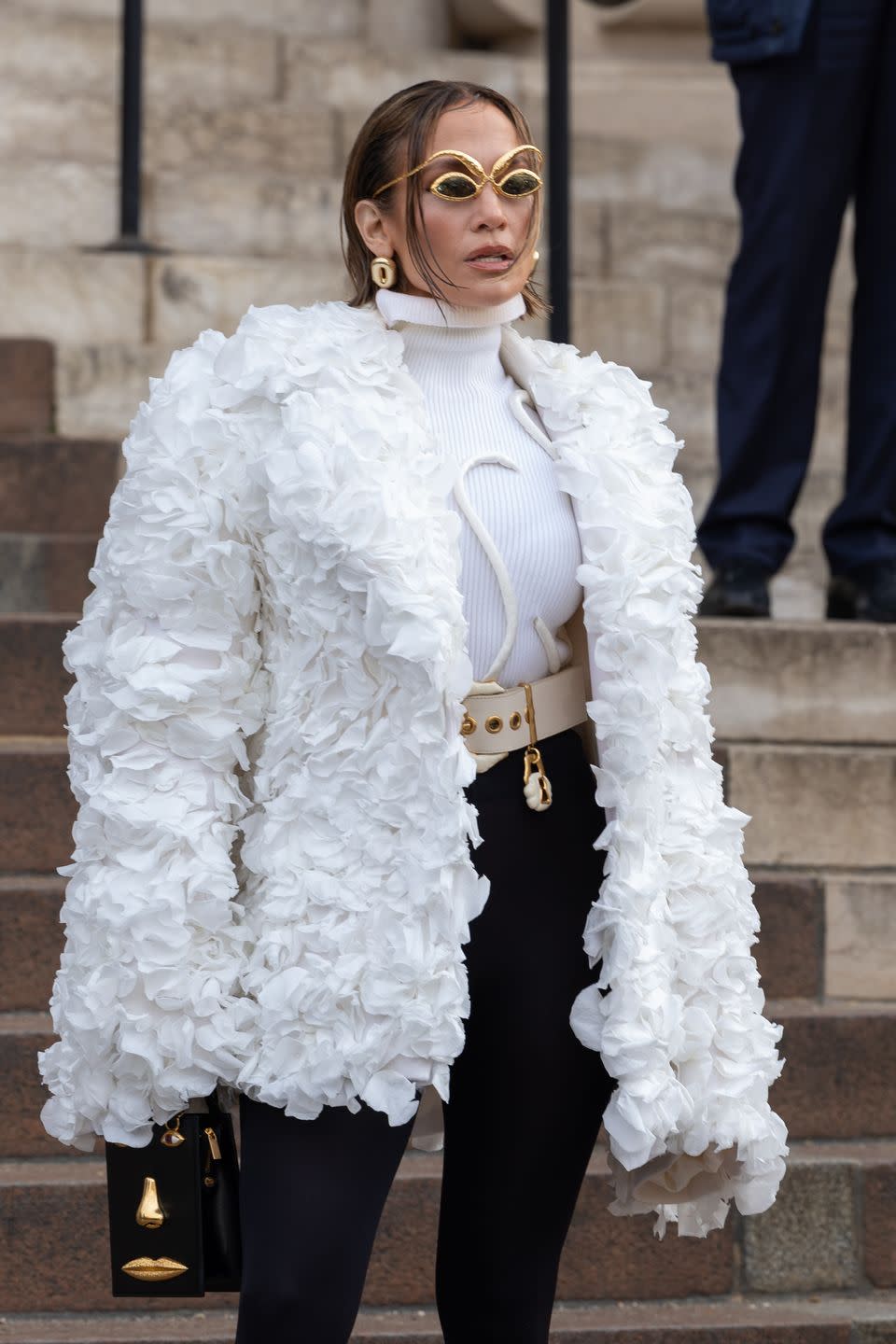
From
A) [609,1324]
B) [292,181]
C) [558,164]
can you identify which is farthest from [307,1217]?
[292,181]

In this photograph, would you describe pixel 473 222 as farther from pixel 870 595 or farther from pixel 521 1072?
pixel 870 595

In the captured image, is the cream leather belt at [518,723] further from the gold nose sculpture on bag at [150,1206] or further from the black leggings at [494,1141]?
the gold nose sculpture on bag at [150,1206]

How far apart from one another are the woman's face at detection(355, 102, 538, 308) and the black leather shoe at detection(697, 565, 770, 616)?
196 centimetres

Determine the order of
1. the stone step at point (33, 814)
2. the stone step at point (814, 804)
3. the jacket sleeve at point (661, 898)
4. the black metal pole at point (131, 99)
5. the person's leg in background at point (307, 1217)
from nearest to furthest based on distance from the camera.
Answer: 1. the person's leg in background at point (307, 1217)
2. the jacket sleeve at point (661, 898)
3. the stone step at point (33, 814)
4. the stone step at point (814, 804)
5. the black metal pole at point (131, 99)

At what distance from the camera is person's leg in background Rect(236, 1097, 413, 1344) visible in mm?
2221

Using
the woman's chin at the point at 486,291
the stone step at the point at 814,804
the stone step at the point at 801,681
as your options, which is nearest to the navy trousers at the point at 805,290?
the stone step at the point at 801,681

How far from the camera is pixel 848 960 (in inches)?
155

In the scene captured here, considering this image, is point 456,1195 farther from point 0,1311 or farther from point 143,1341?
point 0,1311

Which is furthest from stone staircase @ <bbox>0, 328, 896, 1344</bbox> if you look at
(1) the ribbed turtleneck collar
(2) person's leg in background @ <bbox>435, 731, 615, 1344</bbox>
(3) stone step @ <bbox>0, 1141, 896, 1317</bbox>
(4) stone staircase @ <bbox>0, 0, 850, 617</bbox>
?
(1) the ribbed turtleneck collar

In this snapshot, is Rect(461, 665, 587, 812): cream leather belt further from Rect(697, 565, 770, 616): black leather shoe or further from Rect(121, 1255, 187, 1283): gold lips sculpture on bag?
Rect(697, 565, 770, 616): black leather shoe

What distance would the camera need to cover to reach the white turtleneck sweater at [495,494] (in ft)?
7.88

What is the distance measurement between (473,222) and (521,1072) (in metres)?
0.95

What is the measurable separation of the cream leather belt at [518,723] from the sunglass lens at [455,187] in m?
0.55

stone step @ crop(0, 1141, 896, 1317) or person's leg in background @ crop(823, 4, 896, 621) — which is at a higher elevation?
person's leg in background @ crop(823, 4, 896, 621)
